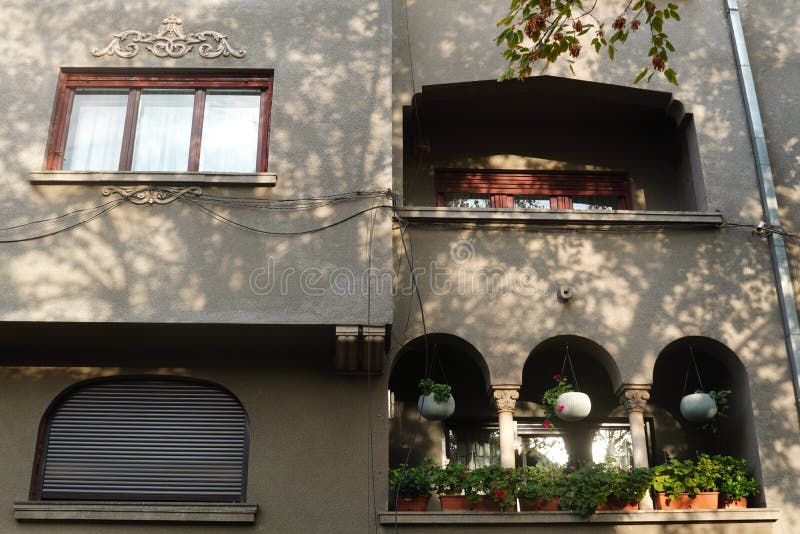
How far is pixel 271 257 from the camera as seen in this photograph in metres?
10.4

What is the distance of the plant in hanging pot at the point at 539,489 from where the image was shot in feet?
33.3

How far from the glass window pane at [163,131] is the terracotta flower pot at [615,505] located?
20.3 ft

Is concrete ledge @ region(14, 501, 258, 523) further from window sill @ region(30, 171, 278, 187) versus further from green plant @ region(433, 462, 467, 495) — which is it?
window sill @ region(30, 171, 278, 187)

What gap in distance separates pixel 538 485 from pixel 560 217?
3.40 m

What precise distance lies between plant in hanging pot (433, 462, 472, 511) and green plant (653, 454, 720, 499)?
213 centimetres

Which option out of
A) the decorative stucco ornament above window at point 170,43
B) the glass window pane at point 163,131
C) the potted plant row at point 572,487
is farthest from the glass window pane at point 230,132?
the potted plant row at point 572,487

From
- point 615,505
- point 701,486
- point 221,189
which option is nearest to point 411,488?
point 615,505

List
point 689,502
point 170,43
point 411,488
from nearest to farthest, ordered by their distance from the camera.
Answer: point 411,488, point 689,502, point 170,43

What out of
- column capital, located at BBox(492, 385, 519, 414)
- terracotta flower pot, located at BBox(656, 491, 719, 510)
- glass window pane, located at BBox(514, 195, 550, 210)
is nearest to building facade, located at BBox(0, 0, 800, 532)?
column capital, located at BBox(492, 385, 519, 414)

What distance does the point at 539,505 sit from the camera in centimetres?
1027

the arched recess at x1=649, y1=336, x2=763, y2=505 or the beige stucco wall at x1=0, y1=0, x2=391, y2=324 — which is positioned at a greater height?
the beige stucco wall at x1=0, y1=0, x2=391, y2=324

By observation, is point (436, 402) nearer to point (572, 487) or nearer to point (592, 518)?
point (572, 487)

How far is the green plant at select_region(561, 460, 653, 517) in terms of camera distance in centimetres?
1001

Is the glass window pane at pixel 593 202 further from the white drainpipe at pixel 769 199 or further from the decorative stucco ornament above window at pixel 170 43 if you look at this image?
the decorative stucco ornament above window at pixel 170 43
